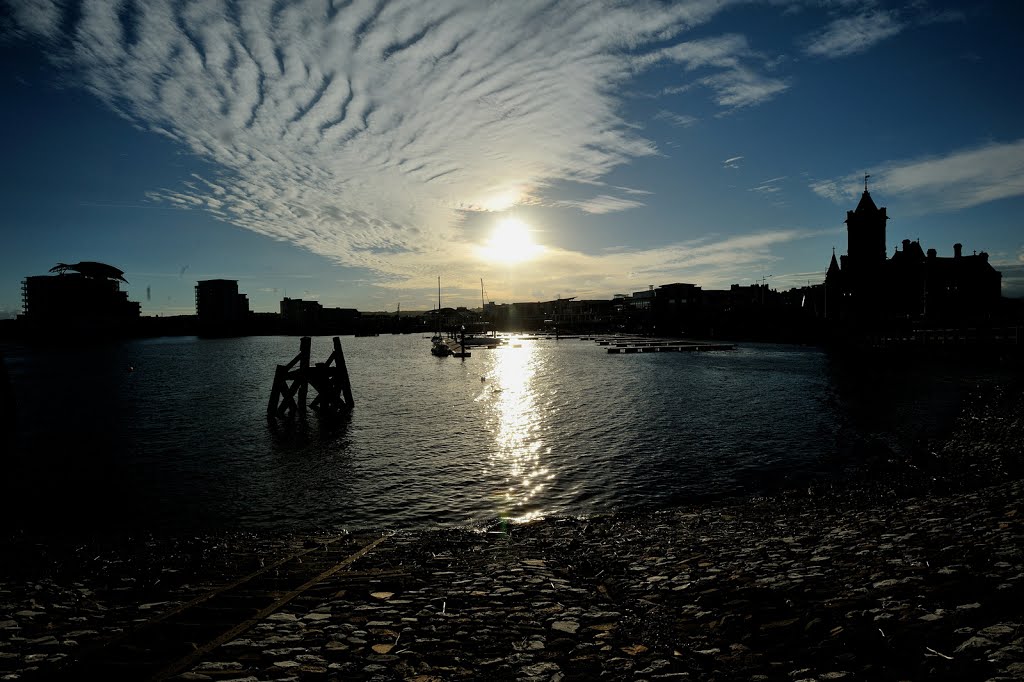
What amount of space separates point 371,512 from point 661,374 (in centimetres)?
5375

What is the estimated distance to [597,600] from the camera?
9039 mm

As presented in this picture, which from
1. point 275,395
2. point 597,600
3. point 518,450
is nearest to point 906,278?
point 518,450

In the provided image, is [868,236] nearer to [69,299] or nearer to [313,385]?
[313,385]

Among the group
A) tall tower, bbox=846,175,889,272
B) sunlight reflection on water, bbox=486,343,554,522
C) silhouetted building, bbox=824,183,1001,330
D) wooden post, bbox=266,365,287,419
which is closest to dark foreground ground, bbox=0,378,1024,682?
sunlight reflection on water, bbox=486,343,554,522

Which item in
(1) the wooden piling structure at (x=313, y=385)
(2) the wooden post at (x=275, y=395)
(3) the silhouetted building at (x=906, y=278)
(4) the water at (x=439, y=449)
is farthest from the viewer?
(3) the silhouetted building at (x=906, y=278)

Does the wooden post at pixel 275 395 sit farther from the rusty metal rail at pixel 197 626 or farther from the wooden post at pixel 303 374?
the rusty metal rail at pixel 197 626

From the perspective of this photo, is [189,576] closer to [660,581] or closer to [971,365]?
[660,581]

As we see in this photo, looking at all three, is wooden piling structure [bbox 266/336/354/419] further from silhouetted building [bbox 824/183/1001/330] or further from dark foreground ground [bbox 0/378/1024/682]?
silhouetted building [bbox 824/183/1001/330]

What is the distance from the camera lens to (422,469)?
2269 cm

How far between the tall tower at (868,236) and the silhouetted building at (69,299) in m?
250

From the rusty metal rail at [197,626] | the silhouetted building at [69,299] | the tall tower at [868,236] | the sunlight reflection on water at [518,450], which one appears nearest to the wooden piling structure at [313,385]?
Result: the sunlight reflection on water at [518,450]

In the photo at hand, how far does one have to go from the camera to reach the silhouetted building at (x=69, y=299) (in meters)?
182

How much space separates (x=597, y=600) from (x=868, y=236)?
152 meters

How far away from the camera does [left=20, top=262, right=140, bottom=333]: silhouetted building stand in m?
182
